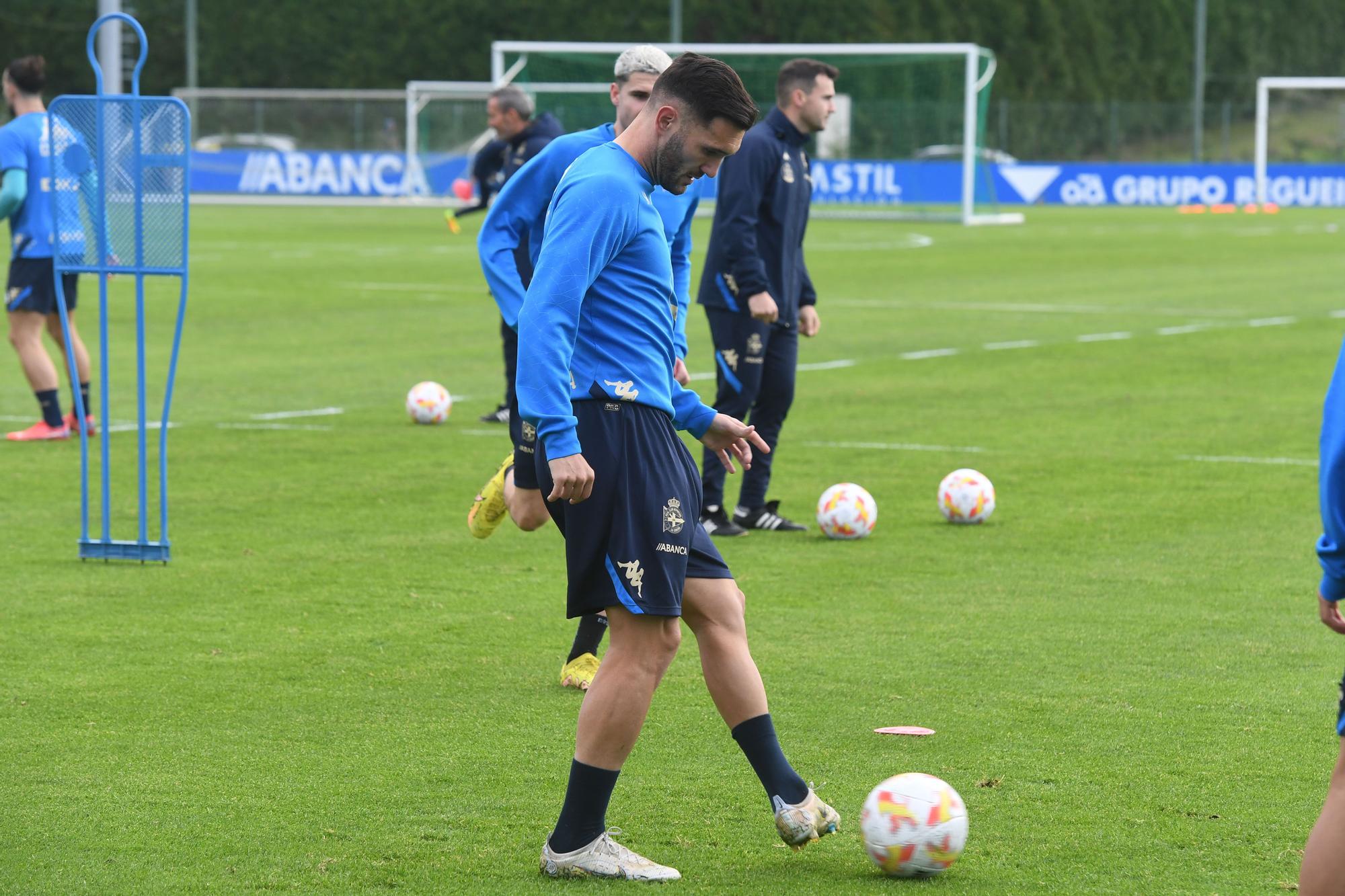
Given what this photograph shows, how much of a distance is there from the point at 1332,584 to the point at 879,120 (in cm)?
4330

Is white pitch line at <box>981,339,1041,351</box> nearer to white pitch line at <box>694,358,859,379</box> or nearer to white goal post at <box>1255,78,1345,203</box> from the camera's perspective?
white pitch line at <box>694,358,859,379</box>

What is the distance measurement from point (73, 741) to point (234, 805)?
859 mm

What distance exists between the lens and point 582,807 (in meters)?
4.80

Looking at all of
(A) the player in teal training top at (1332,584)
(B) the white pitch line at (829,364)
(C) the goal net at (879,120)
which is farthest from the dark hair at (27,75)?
(C) the goal net at (879,120)

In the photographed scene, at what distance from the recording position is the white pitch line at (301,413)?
13727 mm

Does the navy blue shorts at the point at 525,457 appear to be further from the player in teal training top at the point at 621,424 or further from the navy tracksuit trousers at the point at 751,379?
the navy tracksuit trousers at the point at 751,379

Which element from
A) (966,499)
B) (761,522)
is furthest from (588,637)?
(966,499)

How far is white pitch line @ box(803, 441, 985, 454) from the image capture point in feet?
40.2

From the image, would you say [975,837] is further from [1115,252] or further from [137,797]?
[1115,252]

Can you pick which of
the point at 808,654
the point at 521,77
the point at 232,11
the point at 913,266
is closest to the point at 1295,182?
the point at 521,77

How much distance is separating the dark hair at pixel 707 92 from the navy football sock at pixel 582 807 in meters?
1.58

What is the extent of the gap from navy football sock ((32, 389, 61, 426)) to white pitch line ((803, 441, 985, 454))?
474cm

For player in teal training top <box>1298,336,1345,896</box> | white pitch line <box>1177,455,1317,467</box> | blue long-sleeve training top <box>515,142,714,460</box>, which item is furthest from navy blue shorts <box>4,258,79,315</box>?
player in teal training top <box>1298,336,1345,896</box>

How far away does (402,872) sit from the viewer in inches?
192
